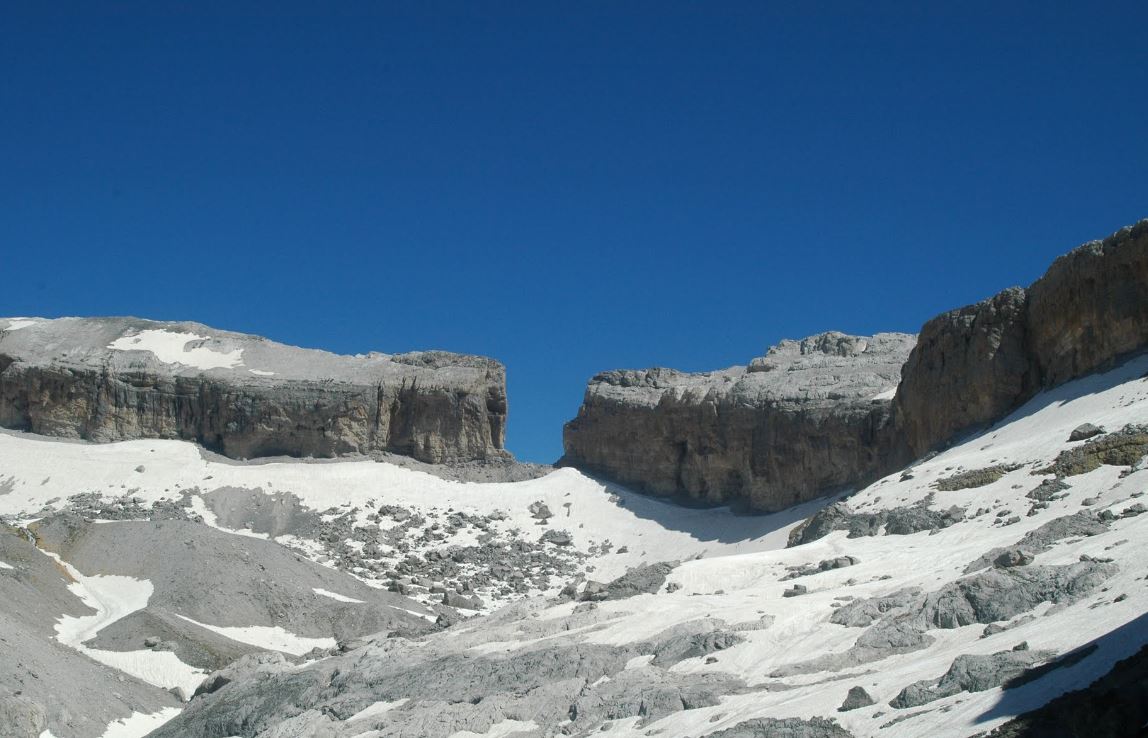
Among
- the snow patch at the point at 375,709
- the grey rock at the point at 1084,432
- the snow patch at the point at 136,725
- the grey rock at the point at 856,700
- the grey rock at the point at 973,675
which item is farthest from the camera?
the snow patch at the point at 136,725

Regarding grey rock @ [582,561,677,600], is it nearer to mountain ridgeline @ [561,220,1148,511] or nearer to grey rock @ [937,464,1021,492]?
grey rock @ [937,464,1021,492]

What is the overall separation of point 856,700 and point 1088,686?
334 centimetres

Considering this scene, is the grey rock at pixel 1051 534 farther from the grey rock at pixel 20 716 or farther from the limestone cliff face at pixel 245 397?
the limestone cliff face at pixel 245 397

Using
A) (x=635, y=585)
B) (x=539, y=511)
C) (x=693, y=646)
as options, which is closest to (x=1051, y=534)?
(x=693, y=646)

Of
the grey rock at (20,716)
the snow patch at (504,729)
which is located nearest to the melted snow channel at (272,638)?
the grey rock at (20,716)

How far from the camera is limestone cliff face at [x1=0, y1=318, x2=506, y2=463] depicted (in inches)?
2842

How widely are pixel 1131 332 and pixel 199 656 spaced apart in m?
32.3

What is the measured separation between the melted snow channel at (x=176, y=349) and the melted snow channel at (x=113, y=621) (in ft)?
102

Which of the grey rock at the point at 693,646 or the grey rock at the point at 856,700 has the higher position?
the grey rock at the point at 693,646

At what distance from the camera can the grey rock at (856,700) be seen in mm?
14648

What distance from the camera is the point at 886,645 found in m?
17.9

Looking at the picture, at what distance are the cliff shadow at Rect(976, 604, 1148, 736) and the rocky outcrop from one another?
4336 centimetres

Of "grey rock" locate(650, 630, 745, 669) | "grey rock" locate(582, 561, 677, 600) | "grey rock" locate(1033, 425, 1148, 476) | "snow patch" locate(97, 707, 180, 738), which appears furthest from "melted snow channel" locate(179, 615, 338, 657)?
"grey rock" locate(1033, 425, 1148, 476)

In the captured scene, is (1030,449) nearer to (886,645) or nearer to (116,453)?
(886,645)
